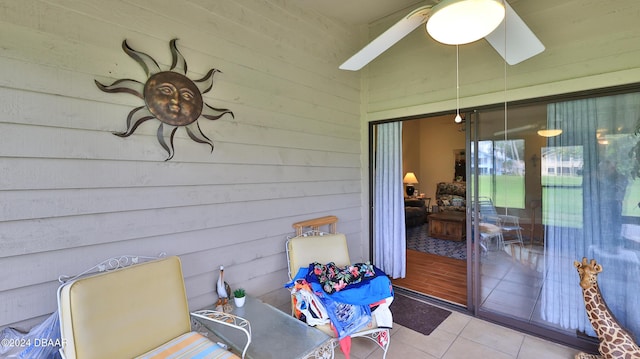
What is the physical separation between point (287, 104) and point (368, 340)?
231 centimetres

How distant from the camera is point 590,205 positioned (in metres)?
2.38

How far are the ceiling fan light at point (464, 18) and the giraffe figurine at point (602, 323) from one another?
Answer: 6.35 feet

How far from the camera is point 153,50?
1.95m

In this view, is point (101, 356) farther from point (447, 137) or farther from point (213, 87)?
point (447, 137)

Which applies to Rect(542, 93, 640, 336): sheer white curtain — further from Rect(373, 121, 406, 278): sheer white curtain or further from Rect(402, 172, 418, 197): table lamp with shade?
Rect(402, 172, 418, 197): table lamp with shade

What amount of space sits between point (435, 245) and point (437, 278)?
1753 millimetres

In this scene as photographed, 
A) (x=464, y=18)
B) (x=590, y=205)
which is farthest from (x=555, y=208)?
(x=464, y=18)

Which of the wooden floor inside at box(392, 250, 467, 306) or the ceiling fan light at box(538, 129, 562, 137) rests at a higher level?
the ceiling fan light at box(538, 129, 562, 137)

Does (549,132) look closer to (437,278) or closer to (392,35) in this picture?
(392,35)

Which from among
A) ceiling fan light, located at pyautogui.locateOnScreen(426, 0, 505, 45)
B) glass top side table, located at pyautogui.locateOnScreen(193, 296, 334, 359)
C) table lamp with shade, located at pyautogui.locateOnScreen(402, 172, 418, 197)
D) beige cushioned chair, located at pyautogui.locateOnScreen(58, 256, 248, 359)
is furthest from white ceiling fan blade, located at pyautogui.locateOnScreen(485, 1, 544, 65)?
table lamp with shade, located at pyautogui.locateOnScreen(402, 172, 418, 197)

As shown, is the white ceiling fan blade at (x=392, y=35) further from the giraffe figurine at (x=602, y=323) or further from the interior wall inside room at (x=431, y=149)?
the interior wall inside room at (x=431, y=149)

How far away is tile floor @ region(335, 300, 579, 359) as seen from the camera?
2365 millimetres

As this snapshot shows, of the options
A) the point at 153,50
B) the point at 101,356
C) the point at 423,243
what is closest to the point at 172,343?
the point at 101,356

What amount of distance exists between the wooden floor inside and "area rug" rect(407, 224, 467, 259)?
0.28 m
